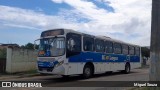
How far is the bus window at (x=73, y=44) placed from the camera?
1704cm

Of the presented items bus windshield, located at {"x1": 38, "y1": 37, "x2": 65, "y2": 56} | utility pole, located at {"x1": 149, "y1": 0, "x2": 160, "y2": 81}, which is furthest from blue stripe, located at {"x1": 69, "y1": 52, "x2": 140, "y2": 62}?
utility pole, located at {"x1": 149, "y1": 0, "x2": 160, "y2": 81}

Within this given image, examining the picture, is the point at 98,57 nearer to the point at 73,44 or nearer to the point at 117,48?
the point at 73,44

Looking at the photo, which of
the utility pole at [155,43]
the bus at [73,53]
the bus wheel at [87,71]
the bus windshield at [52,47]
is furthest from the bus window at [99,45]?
the utility pole at [155,43]

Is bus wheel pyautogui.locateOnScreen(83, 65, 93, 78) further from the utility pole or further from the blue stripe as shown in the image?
the utility pole

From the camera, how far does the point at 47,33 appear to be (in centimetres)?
1789

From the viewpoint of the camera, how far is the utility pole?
914 centimetres

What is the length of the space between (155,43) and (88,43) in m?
10.2

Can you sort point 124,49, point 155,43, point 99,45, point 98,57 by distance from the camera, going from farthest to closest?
point 124,49, point 99,45, point 98,57, point 155,43

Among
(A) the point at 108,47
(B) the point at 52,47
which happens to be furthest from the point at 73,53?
(A) the point at 108,47

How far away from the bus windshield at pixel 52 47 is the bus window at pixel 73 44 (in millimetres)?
351

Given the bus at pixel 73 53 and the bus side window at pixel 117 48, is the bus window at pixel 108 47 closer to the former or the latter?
the bus at pixel 73 53

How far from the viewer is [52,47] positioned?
1711cm

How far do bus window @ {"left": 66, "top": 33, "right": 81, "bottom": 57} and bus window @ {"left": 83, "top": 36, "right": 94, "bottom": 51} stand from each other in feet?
2.07

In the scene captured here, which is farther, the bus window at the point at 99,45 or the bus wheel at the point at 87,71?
the bus window at the point at 99,45
